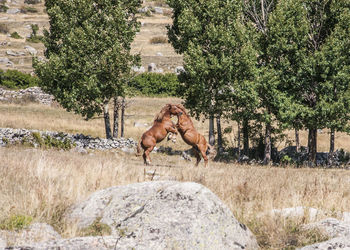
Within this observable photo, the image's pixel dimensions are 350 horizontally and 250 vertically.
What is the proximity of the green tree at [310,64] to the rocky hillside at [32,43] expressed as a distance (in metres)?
31.0

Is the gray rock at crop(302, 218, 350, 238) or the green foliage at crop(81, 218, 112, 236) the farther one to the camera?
the gray rock at crop(302, 218, 350, 238)

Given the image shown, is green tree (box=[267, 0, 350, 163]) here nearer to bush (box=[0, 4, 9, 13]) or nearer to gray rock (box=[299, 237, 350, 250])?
gray rock (box=[299, 237, 350, 250])

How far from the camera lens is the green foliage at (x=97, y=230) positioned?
649 centimetres

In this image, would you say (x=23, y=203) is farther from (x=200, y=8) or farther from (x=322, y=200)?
(x=200, y=8)

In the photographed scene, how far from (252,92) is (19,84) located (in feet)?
149

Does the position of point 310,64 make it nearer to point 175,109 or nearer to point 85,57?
point 175,109

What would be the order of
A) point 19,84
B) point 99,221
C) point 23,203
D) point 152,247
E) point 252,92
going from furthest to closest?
point 19,84, point 252,92, point 23,203, point 99,221, point 152,247

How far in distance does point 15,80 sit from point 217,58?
41.9m

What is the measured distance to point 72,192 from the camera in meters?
8.47

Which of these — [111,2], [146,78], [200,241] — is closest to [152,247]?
[200,241]

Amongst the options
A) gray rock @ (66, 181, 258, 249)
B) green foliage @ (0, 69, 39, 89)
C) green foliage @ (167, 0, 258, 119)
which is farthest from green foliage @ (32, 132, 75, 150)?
green foliage @ (0, 69, 39, 89)

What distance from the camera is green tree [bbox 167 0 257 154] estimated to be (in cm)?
2652

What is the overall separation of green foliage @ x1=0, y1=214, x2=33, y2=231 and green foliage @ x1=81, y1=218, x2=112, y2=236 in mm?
949

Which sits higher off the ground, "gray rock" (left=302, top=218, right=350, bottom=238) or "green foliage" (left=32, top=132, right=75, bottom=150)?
"gray rock" (left=302, top=218, right=350, bottom=238)
